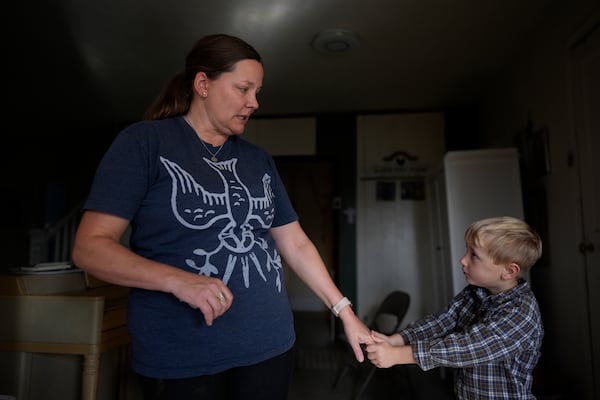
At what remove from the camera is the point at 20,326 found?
1.60 m

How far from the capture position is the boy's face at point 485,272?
1186 millimetres

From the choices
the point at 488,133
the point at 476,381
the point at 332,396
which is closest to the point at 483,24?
the point at 488,133

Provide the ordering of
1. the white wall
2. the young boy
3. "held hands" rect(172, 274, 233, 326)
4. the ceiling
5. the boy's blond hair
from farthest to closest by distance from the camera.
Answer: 1. the white wall
2. the ceiling
3. the boy's blond hair
4. the young boy
5. "held hands" rect(172, 274, 233, 326)

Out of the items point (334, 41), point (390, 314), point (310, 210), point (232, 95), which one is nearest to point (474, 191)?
point (390, 314)

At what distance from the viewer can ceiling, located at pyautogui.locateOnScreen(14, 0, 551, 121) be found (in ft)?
7.99

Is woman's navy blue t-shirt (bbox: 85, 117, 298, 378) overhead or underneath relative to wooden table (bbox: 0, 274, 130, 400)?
overhead

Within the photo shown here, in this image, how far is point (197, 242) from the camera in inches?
31.9

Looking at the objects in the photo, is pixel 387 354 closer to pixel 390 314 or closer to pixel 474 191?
pixel 474 191

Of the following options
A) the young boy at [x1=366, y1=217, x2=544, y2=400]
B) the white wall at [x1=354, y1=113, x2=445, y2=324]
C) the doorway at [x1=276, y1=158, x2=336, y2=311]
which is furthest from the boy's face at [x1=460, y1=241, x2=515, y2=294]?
the doorway at [x1=276, y1=158, x2=336, y2=311]

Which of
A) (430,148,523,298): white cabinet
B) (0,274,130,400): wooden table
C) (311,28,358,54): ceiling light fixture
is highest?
(311,28,358,54): ceiling light fixture

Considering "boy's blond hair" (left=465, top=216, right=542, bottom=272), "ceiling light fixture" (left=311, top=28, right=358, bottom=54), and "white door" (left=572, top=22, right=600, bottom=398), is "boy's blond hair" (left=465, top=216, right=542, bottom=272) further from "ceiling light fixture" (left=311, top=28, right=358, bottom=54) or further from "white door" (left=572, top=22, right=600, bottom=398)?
"ceiling light fixture" (left=311, top=28, right=358, bottom=54)

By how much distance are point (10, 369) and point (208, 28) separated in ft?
7.20

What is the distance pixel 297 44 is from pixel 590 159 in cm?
194

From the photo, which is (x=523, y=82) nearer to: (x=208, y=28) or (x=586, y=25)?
(x=586, y=25)
